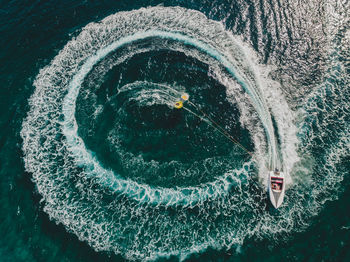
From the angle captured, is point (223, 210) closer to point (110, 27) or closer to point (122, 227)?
point (122, 227)

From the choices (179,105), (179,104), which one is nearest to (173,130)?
(179,105)

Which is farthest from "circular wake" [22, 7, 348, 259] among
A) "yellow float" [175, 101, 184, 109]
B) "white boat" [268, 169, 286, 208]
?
"yellow float" [175, 101, 184, 109]

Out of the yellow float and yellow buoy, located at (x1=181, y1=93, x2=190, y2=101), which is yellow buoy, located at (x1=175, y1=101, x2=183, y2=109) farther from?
yellow buoy, located at (x1=181, y1=93, x2=190, y2=101)

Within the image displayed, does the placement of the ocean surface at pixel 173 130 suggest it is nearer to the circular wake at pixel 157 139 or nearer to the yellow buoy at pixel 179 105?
the circular wake at pixel 157 139

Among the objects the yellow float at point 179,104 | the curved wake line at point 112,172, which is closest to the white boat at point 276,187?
the curved wake line at point 112,172

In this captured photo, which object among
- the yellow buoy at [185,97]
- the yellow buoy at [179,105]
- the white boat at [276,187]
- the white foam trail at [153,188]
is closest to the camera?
the white foam trail at [153,188]

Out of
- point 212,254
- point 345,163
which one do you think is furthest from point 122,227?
point 345,163

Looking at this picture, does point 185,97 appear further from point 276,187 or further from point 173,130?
point 276,187
